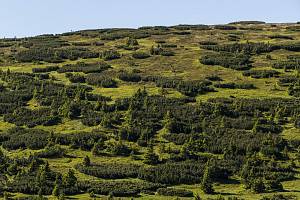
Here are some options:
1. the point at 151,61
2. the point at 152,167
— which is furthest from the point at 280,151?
the point at 151,61

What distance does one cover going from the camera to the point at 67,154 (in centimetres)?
7325

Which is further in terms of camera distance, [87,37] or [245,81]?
[87,37]

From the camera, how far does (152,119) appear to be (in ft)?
268

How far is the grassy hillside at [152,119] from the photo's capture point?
63969 millimetres

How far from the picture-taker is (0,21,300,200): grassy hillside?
63969 millimetres

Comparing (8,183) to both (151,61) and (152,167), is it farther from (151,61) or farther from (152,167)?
(151,61)

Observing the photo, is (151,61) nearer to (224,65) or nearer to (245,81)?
(224,65)

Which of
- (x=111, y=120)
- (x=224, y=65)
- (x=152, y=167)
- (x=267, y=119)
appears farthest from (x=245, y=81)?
(x=152, y=167)

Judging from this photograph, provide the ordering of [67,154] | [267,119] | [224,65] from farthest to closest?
1. [224,65]
2. [267,119]
3. [67,154]

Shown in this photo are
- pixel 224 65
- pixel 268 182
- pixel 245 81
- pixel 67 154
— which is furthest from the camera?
pixel 224 65

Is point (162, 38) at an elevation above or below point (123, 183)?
above

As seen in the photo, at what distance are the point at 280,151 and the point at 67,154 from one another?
26567 millimetres

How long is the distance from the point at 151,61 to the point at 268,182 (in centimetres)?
5571

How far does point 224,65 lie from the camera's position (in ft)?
355
